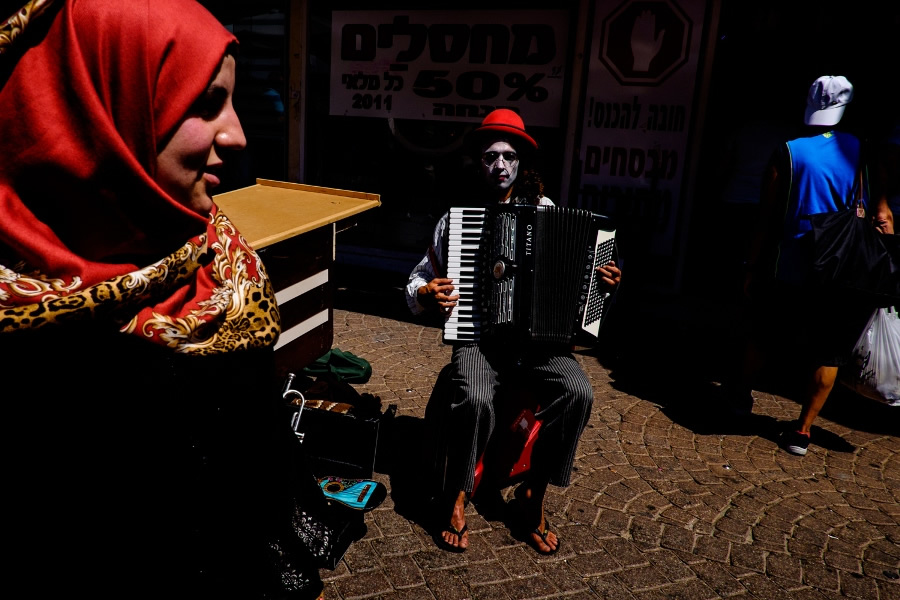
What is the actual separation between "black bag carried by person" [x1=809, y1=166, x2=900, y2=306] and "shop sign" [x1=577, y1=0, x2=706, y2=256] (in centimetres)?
270

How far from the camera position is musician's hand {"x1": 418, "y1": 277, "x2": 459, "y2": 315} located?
317 cm

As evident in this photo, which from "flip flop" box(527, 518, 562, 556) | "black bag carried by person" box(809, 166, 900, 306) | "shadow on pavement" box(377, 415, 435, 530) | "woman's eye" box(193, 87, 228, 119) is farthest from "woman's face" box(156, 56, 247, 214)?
"black bag carried by person" box(809, 166, 900, 306)

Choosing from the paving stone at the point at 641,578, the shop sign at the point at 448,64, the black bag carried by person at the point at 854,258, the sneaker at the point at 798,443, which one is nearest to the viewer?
the paving stone at the point at 641,578

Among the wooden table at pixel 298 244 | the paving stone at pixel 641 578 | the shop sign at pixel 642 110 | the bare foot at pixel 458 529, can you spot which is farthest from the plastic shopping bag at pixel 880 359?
the wooden table at pixel 298 244

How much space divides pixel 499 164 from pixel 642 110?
3783mm

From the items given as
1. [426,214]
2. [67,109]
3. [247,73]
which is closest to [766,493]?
[67,109]

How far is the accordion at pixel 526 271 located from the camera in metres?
3.17

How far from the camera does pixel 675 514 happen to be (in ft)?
11.7

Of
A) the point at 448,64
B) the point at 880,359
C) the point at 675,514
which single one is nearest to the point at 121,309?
the point at 675,514

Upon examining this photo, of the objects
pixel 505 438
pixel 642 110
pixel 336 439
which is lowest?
pixel 336 439

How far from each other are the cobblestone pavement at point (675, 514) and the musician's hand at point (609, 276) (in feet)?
4.12

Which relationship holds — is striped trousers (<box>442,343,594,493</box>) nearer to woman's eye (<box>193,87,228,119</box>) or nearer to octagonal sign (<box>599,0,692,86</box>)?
woman's eye (<box>193,87,228,119</box>)

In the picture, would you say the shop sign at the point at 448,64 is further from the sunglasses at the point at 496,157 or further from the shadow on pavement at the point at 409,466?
the shadow on pavement at the point at 409,466

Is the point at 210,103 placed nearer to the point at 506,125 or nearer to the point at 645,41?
the point at 506,125
